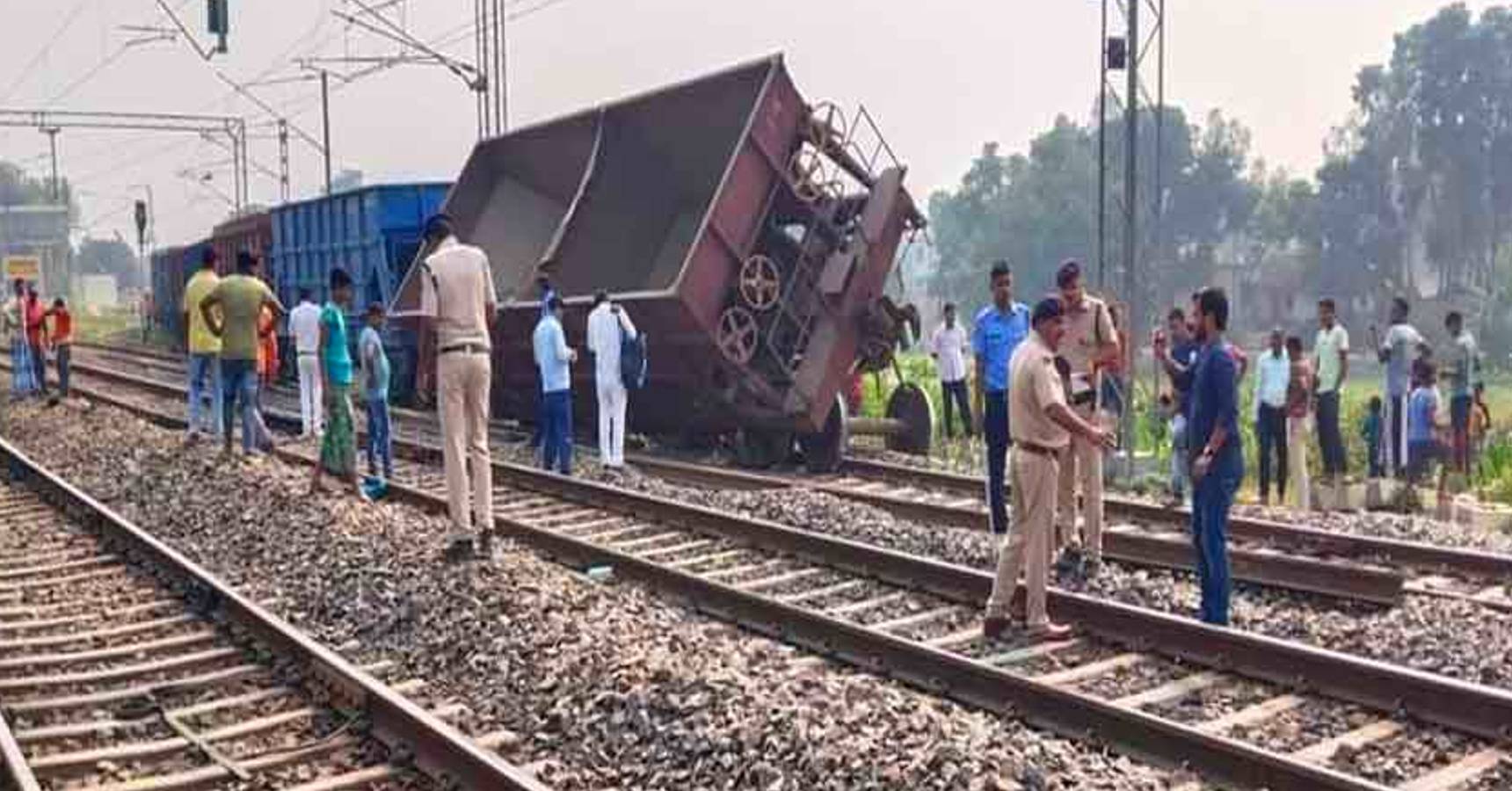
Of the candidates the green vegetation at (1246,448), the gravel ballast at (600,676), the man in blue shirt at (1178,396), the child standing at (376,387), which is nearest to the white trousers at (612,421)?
the child standing at (376,387)

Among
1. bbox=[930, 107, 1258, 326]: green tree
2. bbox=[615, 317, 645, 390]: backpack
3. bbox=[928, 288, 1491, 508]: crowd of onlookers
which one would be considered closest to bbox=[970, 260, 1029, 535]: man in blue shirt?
bbox=[928, 288, 1491, 508]: crowd of onlookers

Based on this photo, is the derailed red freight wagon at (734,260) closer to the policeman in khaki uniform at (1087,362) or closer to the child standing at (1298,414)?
the child standing at (1298,414)

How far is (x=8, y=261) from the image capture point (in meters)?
43.7

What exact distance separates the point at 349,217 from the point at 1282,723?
18.2 meters

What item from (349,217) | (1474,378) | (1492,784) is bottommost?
(1492,784)

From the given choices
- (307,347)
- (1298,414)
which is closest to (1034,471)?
(1298,414)

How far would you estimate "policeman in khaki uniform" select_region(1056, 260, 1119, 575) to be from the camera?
8289mm

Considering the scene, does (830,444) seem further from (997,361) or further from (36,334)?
(36,334)

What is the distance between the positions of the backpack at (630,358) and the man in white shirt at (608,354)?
0.06 feet

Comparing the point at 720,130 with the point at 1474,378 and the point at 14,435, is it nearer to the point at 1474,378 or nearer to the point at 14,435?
the point at 1474,378

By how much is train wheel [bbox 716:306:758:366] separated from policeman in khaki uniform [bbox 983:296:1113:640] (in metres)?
6.41

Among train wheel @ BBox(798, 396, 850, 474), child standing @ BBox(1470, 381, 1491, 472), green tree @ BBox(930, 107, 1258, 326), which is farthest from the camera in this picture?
green tree @ BBox(930, 107, 1258, 326)

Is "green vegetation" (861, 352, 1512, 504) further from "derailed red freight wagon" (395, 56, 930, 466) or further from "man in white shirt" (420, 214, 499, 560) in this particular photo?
"man in white shirt" (420, 214, 499, 560)

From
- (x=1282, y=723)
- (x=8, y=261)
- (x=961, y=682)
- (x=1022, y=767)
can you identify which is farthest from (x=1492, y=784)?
(x=8, y=261)
